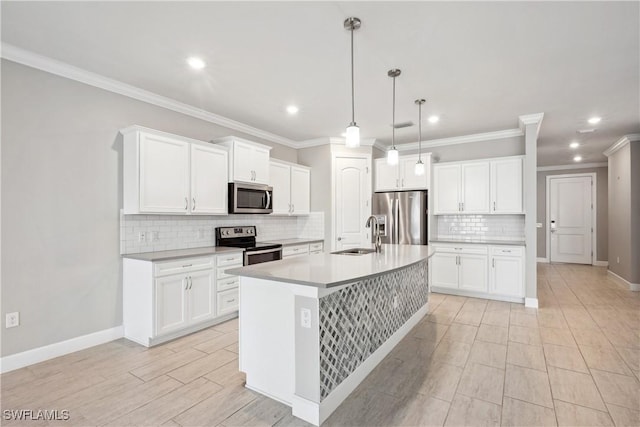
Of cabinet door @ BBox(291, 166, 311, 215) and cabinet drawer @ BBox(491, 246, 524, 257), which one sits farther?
cabinet door @ BBox(291, 166, 311, 215)

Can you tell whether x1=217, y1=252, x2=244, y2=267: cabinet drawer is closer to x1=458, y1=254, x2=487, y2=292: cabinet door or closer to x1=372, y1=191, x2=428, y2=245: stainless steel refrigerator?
x1=372, y1=191, x2=428, y2=245: stainless steel refrigerator

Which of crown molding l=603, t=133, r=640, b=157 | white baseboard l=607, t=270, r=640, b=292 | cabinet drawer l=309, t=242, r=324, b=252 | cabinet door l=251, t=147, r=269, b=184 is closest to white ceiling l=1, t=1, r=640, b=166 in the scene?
cabinet door l=251, t=147, r=269, b=184

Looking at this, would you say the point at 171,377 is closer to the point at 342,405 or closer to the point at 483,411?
the point at 342,405

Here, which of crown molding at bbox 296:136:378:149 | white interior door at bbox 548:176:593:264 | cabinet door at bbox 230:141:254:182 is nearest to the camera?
cabinet door at bbox 230:141:254:182

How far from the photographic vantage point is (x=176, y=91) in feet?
11.6

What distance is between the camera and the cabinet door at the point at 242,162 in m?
4.24

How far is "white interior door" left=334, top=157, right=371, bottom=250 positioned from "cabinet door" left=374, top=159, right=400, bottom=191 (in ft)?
0.67

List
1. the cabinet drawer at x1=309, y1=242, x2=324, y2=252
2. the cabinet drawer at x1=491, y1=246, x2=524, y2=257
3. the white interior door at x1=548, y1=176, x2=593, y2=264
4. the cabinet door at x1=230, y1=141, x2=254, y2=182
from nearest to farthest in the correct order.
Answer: the cabinet door at x1=230, y1=141, x2=254, y2=182 → the cabinet drawer at x1=491, y1=246, x2=524, y2=257 → the cabinet drawer at x1=309, y1=242, x2=324, y2=252 → the white interior door at x1=548, y1=176, x2=593, y2=264

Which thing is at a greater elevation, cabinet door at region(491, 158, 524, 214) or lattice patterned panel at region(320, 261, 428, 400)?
cabinet door at region(491, 158, 524, 214)

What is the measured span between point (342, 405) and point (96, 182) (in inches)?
120

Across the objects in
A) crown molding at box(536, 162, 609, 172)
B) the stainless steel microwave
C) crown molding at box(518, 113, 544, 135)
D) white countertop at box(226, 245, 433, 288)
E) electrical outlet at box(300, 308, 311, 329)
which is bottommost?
electrical outlet at box(300, 308, 311, 329)

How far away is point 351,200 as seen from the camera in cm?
569

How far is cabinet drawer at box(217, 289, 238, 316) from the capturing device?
12.3ft

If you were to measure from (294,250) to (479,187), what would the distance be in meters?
3.11
